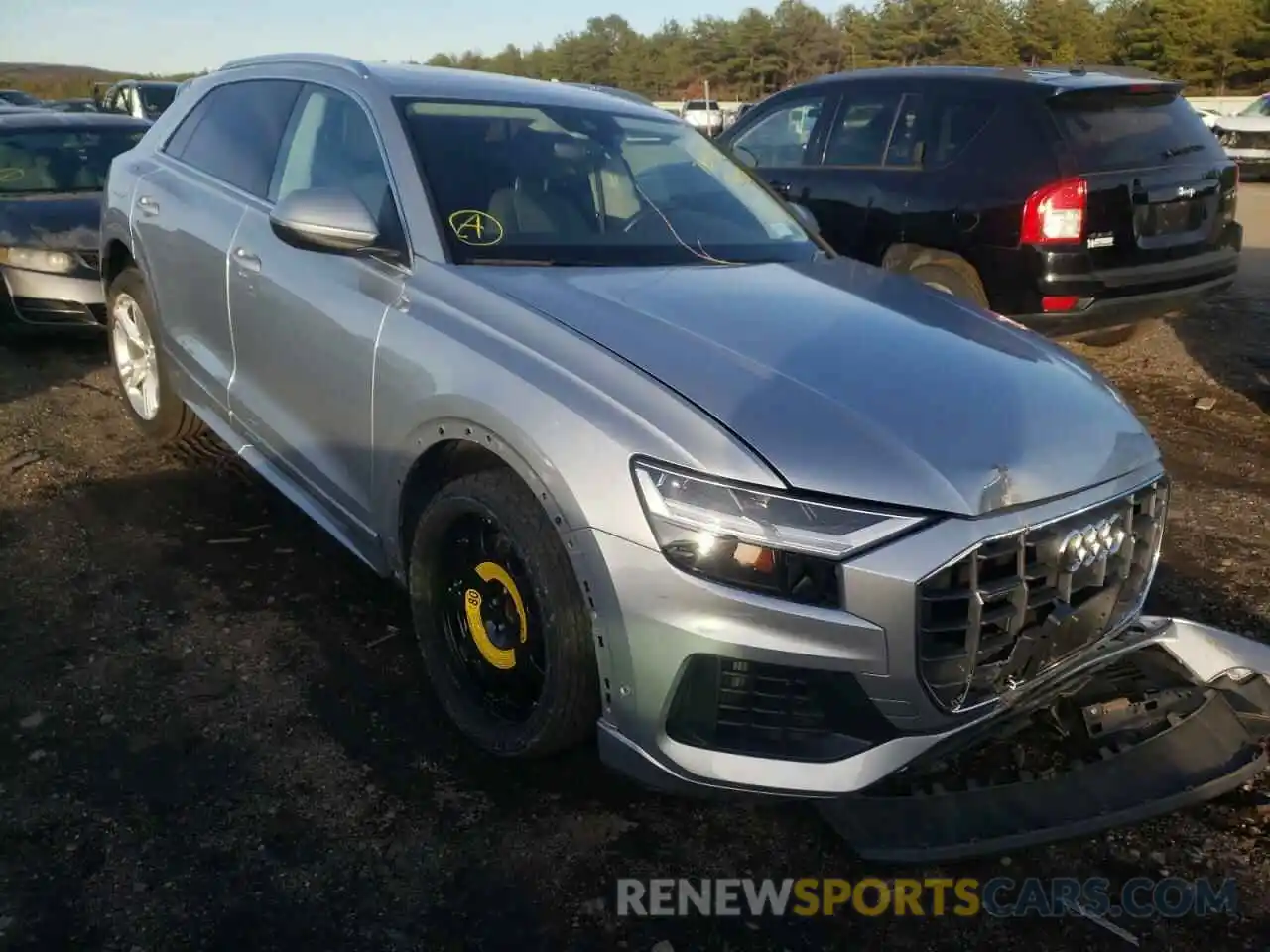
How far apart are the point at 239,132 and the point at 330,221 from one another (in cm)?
154

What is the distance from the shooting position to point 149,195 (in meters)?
4.73

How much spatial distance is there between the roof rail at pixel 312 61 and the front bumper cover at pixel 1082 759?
247 centimetres

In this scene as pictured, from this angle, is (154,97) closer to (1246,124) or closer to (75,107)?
(75,107)

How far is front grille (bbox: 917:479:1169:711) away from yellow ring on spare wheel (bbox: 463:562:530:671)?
0.98 m

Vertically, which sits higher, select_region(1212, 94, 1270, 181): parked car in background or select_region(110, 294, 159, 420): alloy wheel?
select_region(1212, 94, 1270, 181): parked car in background

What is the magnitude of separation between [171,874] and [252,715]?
676mm

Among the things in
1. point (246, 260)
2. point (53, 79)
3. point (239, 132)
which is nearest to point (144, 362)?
point (239, 132)

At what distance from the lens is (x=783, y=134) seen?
765 centimetres

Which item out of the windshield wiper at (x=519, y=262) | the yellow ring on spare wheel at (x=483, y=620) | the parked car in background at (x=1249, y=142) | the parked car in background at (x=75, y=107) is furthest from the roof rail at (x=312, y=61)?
the parked car in background at (x=1249, y=142)

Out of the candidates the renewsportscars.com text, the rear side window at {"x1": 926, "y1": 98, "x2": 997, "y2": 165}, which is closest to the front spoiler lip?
the renewsportscars.com text

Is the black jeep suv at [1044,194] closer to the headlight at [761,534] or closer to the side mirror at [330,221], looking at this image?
the side mirror at [330,221]

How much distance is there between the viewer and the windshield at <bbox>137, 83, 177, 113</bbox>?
57.7 ft

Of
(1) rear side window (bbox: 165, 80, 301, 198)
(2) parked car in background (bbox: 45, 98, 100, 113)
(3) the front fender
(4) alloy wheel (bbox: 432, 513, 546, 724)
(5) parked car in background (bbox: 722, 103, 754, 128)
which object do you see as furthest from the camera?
(2) parked car in background (bbox: 45, 98, 100, 113)

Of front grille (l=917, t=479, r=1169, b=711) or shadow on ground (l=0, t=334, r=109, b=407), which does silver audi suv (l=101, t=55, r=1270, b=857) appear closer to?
front grille (l=917, t=479, r=1169, b=711)
